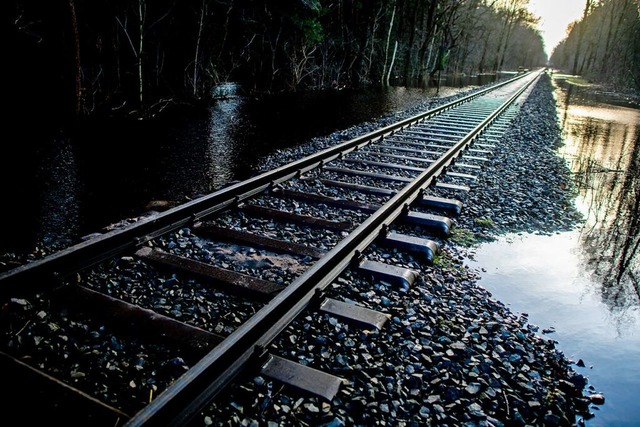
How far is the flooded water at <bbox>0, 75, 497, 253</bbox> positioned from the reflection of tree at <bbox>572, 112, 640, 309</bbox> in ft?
16.0

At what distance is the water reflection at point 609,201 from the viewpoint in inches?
174

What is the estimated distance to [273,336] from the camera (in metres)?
2.58

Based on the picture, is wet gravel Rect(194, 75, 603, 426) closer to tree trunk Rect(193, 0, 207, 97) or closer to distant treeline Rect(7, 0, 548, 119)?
distant treeline Rect(7, 0, 548, 119)

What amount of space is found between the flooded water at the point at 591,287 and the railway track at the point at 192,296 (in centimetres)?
→ 81

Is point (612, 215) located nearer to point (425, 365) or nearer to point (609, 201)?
point (609, 201)

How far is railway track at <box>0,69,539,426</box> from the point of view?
215cm

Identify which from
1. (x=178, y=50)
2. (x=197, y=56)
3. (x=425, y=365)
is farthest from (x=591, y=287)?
(x=178, y=50)

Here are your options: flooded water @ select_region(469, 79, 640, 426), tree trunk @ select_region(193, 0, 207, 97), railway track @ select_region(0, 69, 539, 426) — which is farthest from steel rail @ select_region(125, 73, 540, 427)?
tree trunk @ select_region(193, 0, 207, 97)

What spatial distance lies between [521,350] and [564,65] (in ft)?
392

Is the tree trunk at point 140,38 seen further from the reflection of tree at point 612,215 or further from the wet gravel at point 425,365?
the reflection of tree at point 612,215

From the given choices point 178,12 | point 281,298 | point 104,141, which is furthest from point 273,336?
point 178,12

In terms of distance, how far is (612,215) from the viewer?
21.1ft

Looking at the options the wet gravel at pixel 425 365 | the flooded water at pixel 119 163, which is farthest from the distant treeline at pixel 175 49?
the wet gravel at pixel 425 365

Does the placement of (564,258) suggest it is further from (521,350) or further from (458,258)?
(521,350)
